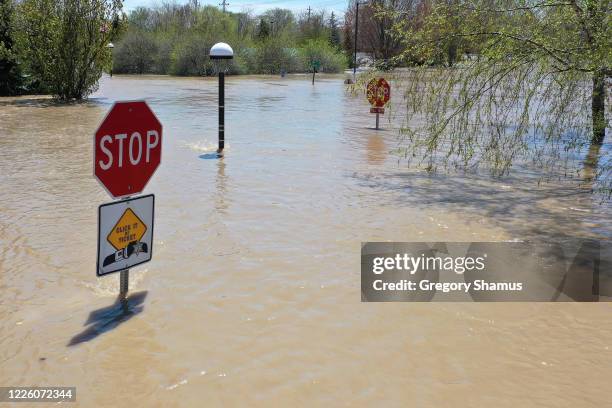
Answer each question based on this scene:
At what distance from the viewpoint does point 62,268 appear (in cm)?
618

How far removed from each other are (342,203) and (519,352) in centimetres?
466

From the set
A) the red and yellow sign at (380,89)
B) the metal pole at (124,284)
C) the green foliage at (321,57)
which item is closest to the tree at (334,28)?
the green foliage at (321,57)

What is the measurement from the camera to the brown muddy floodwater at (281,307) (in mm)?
4121

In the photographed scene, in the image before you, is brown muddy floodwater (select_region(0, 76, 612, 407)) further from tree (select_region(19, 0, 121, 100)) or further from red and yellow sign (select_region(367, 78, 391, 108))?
tree (select_region(19, 0, 121, 100))

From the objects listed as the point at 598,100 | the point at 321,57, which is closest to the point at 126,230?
the point at 598,100

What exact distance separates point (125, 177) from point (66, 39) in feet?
72.5

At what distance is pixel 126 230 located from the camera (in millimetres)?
5008

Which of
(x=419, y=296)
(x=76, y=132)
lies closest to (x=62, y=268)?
(x=419, y=296)

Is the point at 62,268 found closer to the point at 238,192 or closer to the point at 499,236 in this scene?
the point at 238,192

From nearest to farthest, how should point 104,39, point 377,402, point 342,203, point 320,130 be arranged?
point 377,402 < point 342,203 < point 320,130 < point 104,39

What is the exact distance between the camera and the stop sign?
4.63 m

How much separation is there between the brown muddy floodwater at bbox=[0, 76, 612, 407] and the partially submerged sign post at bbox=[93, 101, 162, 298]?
0.54m

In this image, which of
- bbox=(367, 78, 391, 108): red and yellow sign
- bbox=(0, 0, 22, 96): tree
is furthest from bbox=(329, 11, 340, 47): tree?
bbox=(367, 78, 391, 108): red and yellow sign

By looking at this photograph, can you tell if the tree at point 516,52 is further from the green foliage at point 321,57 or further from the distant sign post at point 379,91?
the green foliage at point 321,57
